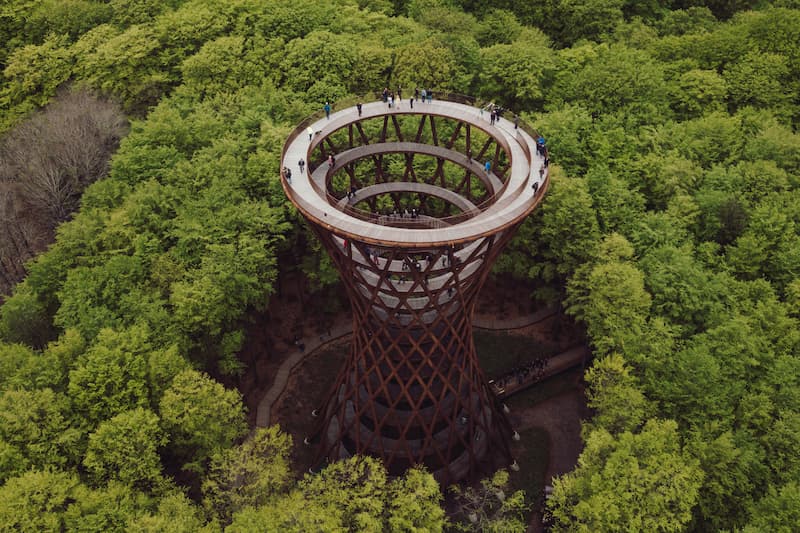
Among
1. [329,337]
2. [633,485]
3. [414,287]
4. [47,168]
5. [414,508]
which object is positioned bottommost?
[329,337]

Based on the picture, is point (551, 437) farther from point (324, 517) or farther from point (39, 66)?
point (39, 66)

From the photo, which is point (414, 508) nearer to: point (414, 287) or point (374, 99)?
point (414, 287)

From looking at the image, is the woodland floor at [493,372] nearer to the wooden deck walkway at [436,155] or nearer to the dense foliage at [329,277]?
the dense foliage at [329,277]

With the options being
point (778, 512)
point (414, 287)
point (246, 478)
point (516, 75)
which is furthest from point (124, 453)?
point (516, 75)

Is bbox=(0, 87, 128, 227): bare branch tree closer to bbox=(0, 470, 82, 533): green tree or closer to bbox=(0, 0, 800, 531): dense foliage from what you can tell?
bbox=(0, 0, 800, 531): dense foliage

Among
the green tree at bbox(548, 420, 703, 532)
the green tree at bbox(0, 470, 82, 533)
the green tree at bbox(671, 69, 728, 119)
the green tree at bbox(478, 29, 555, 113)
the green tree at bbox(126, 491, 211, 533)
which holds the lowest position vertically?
the green tree at bbox(548, 420, 703, 532)

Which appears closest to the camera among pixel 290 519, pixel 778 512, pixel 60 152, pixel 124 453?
pixel 778 512

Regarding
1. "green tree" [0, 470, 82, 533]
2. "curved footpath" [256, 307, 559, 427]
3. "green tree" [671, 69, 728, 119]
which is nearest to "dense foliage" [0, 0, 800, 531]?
"green tree" [0, 470, 82, 533]
